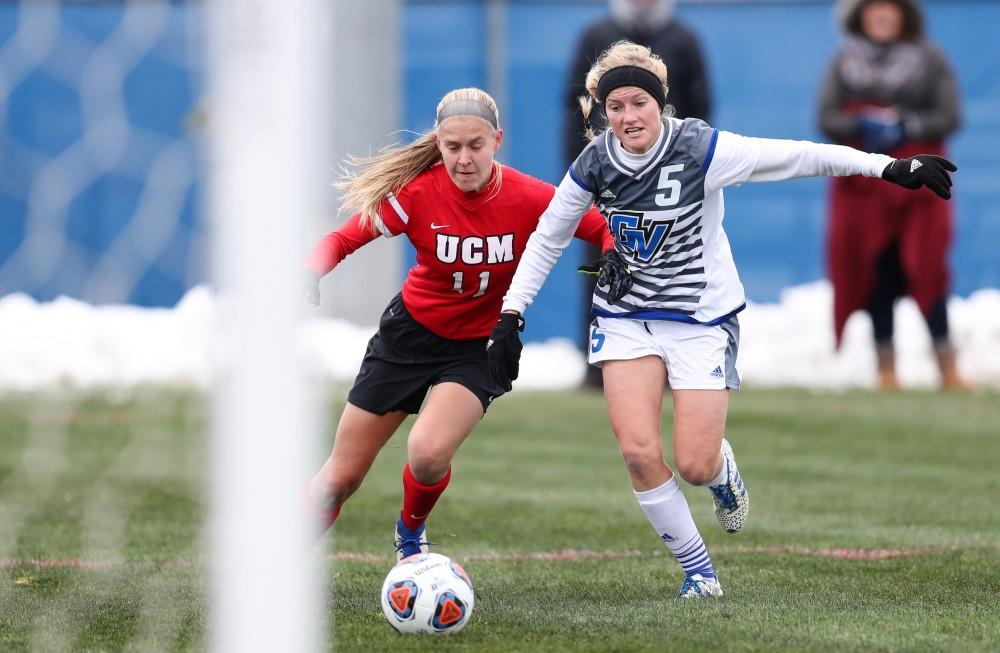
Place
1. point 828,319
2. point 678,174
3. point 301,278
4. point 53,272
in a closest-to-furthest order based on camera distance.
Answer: point 301,278 → point 678,174 → point 53,272 → point 828,319

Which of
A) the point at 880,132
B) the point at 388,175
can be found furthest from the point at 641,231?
the point at 880,132

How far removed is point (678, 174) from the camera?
5781 mm

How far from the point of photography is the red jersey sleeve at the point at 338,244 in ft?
18.9

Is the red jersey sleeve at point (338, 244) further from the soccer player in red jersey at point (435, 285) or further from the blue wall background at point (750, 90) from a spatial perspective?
the blue wall background at point (750, 90)

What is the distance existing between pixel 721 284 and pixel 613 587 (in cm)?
116

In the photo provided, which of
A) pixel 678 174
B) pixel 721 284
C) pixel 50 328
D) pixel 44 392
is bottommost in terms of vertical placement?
pixel 44 392

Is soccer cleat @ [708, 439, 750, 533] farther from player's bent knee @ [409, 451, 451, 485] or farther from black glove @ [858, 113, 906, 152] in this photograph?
black glove @ [858, 113, 906, 152]

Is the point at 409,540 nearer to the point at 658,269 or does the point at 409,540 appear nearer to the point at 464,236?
the point at 464,236

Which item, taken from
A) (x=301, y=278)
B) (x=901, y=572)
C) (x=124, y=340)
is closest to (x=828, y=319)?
(x=124, y=340)

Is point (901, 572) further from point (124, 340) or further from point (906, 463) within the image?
point (124, 340)

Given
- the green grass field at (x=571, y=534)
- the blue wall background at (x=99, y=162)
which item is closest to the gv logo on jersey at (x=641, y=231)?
the green grass field at (x=571, y=534)

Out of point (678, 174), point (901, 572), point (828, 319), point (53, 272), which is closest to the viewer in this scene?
point (678, 174)

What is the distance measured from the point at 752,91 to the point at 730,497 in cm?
971

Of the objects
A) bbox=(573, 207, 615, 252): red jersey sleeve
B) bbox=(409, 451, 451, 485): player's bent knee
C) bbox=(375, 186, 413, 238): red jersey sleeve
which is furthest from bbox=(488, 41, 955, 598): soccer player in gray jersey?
bbox=(375, 186, 413, 238): red jersey sleeve
